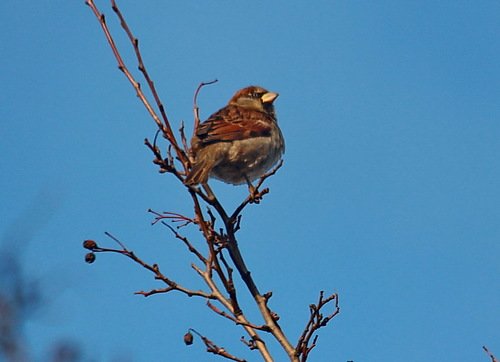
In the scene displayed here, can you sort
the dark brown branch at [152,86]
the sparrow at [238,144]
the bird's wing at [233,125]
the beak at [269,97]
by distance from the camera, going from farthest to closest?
the beak at [269,97] → the bird's wing at [233,125] → the sparrow at [238,144] → the dark brown branch at [152,86]

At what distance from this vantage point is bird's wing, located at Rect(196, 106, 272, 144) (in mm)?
7156

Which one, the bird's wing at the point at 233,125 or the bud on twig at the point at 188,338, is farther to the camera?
the bird's wing at the point at 233,125

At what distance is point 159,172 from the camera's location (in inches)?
168

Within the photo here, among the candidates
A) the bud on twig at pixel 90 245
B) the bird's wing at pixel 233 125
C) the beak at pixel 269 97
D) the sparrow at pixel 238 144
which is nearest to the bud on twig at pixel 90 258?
the bud on twig at pixel 90 245

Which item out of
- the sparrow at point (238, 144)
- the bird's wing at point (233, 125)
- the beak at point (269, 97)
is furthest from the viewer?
the beak at point (269, 97)

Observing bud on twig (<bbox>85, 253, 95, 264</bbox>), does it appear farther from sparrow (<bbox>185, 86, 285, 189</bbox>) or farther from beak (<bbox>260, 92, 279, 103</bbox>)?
beak (<bbox>260, 92, 279, 103</bbox>)

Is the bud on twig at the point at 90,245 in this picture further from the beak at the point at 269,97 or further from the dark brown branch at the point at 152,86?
the beak at the point at 269,97

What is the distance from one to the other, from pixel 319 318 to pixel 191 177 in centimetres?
117

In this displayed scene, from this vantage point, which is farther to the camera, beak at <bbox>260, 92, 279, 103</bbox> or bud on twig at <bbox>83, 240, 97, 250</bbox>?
beak at <bbox>260, 92, 279, 103</bbox>

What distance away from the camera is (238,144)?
23.9ft

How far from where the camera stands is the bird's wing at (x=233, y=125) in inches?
282

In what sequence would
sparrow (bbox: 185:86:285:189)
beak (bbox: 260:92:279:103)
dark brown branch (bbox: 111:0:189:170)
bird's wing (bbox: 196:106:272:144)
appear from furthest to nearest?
beak (bbox: 260:92:279:103)
bird's wing (bbox: 196:106:272:144)
sparrow (bbox: 185:86:285:189)
dark brown branch (bbox: 111:0:189:170)

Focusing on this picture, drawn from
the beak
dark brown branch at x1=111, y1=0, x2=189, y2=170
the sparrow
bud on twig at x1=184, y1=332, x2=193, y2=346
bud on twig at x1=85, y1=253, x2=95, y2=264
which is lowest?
bud on twig at x1=184, y1=332, x2=193, y2=346

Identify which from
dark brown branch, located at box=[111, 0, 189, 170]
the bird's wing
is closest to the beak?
the bird's wing
